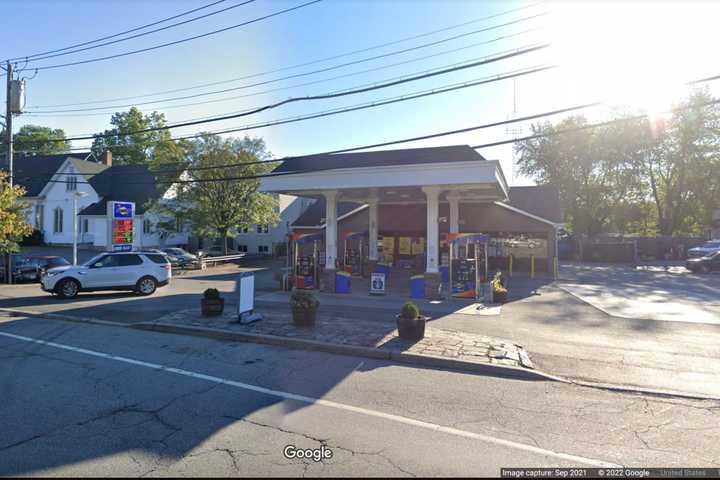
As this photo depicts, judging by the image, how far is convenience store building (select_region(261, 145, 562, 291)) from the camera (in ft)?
56.5

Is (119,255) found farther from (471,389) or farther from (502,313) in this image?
(471,389)

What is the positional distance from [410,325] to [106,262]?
44.9 ft

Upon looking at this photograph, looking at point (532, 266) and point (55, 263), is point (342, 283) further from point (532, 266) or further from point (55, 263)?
point (55, 263)

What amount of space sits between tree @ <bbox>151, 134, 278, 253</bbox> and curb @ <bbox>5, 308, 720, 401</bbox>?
23.7 metres

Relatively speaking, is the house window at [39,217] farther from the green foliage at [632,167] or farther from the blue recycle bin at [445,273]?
the green foliage at [632,167]

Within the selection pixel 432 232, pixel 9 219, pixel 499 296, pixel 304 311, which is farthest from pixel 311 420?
pixel 9 219

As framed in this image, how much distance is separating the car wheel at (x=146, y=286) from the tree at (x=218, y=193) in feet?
55.3

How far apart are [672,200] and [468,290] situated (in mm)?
42065

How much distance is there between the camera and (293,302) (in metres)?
10.5

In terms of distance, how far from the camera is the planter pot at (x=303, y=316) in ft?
33.8

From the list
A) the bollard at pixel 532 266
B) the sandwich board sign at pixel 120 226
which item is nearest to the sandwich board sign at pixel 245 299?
the sandwich board sign at pixel 120 226

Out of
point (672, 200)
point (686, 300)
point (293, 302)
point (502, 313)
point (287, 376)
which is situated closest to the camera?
point (287, 376)

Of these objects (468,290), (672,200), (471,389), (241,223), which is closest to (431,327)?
(471,389)

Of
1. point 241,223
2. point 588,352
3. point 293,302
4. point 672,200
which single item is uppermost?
point 672,200
